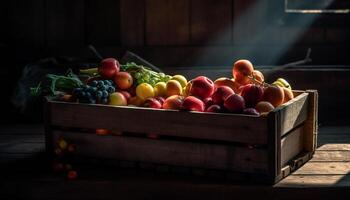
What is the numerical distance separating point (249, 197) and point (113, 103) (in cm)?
84

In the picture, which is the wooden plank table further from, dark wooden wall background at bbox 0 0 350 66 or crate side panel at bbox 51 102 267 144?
dark wooden wall background at bbox 0 0 350 66

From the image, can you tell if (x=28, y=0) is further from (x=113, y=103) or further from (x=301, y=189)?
(x=301, y=189)

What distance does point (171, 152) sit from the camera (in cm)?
317

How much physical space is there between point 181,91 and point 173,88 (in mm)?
53

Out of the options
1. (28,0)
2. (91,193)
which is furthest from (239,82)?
(28,0)

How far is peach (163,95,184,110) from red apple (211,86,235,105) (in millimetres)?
162

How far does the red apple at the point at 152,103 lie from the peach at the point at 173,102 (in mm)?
48

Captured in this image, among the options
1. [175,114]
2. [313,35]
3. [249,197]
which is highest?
[313,35]

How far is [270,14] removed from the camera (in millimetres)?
5398

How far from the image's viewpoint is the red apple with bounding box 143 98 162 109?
3234 mm

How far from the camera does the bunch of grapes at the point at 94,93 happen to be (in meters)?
3.33

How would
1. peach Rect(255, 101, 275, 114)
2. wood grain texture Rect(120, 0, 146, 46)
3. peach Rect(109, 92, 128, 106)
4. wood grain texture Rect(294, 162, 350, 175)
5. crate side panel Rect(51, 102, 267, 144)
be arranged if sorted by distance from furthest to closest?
wood grain texture Rect(120, 0, 146, 46) < peach Rect(109, 92, 128, 106) < wood grain texture Rect(294, 162, 350, 175) < peach Rect(255, 101, 275, 114) < crate side panel Rect(51, 102, 267, 144)

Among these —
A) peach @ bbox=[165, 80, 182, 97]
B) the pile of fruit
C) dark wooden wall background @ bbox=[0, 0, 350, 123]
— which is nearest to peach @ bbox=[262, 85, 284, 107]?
the pile of fruit

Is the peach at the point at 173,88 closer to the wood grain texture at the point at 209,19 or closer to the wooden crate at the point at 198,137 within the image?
the wooden crate at the point at 198,137
